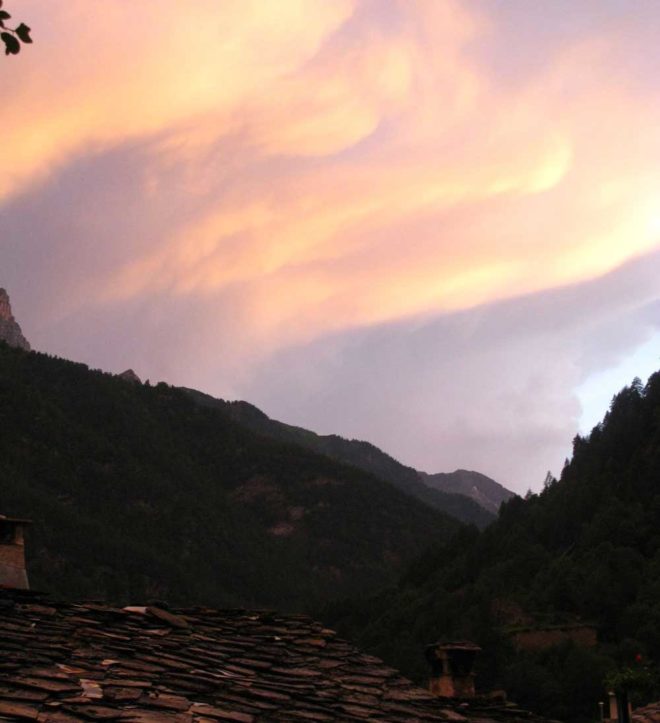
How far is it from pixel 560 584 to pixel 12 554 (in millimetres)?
94268

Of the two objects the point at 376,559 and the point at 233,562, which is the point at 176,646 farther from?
the point at 376,559

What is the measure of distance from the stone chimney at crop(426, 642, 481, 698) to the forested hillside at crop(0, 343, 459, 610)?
6520cm

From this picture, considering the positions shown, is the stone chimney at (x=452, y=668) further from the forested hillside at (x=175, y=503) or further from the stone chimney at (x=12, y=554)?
the forested hillside at (x=175, y=503)

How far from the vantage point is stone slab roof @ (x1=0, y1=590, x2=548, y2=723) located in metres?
8.05

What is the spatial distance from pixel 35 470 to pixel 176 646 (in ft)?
343

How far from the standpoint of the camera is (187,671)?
943 cm

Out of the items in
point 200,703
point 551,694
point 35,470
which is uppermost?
point 35,470

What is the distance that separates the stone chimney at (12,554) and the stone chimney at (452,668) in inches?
206

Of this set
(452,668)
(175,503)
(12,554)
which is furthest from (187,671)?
(175,503)

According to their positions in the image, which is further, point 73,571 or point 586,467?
point 586,467

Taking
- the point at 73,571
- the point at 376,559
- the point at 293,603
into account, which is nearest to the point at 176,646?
the point at 73,571

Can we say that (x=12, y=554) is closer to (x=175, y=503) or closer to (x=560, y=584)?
(x=560, y=584)

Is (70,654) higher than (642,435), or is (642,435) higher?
(642,435)

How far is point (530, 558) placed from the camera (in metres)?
114
